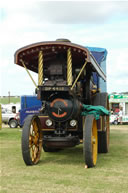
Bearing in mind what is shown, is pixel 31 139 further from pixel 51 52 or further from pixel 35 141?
pixel 51 52

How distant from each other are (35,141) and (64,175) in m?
1.34

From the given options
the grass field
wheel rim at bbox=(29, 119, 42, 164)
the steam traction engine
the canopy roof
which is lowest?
the grass field

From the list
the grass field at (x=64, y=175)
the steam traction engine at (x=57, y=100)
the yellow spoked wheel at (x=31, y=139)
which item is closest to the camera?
the grass field at (x=64, y=175)

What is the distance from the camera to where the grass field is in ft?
13.4

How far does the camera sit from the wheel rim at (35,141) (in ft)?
18.9

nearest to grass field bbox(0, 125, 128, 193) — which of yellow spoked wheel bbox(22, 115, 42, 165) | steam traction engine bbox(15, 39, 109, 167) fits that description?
yellow spoked wheel bbox(22, 115, 42, 165)

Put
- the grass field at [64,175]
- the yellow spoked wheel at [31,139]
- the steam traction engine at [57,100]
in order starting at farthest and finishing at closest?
the steam traction engine at [57,100] → the yellow spoked wheel at [31,139] → the grass field at [64,175]

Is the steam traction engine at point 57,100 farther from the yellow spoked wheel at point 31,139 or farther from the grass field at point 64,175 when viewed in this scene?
the grass field at point 64,175

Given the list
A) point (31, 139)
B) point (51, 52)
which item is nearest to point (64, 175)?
point (31, 139)

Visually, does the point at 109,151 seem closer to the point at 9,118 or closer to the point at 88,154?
the point at 88,154

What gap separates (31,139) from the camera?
575cm

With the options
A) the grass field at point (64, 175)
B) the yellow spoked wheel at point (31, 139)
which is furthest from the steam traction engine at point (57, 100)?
the grass field at point (64, 175)

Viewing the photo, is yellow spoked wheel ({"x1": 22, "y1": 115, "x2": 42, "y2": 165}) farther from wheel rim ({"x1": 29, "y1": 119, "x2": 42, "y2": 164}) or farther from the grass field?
the grass field

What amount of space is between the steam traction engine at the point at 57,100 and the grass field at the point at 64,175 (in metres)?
0.31
